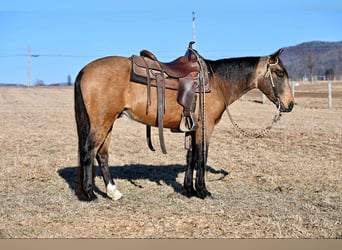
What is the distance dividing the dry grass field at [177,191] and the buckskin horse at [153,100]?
0.50m

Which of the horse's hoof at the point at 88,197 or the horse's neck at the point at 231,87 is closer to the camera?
the horse's hoof at the point at 88,197

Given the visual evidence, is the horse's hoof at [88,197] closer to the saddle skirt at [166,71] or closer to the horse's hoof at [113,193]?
the horse's hoof at [113,193]

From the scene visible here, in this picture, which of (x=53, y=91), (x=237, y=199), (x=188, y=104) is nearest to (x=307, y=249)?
(x=237, y=199)

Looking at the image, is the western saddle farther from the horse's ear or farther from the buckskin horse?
the horse's ear

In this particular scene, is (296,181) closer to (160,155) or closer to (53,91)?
(160,155)

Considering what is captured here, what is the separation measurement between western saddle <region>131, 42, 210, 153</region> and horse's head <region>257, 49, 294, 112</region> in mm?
808

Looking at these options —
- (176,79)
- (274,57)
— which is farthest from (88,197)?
(274,57)

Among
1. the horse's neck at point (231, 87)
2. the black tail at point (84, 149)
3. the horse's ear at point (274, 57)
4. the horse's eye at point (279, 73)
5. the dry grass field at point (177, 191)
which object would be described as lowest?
the dry grass field at point (177, 191)

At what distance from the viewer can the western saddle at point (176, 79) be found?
205 inches

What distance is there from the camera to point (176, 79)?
5348mm

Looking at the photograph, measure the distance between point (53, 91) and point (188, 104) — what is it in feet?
118

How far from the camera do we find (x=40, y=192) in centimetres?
565

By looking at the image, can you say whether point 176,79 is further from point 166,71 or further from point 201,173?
point 201,173

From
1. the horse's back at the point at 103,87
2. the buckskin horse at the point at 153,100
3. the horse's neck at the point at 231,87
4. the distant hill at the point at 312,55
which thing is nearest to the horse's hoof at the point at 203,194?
the buckskin horse at the point at 153,100
